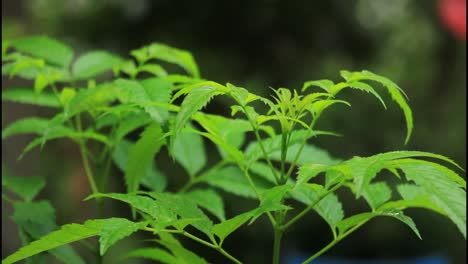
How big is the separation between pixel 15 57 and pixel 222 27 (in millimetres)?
2504

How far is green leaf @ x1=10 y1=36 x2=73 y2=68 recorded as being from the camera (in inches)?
39.4

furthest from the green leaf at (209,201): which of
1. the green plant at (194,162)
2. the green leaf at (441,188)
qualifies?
the green leaf at (441,188)

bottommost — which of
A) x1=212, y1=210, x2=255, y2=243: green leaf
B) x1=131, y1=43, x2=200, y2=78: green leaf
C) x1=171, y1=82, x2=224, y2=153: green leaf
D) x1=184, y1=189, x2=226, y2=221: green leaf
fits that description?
x1=212, y1=210, x2=255, y2=243: green leaf

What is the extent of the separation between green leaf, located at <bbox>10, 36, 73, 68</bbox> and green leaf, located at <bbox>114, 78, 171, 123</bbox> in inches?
10.8

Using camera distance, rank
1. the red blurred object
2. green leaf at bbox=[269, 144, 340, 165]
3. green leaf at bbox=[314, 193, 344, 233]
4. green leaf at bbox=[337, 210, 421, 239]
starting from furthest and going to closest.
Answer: the red blurred object → green leaf at bbox=[269, 144, 340, 165] → green leaf at bbox=[314, 193, 344, 233] → green leaf at bbox=[337, 210, 421, 239]

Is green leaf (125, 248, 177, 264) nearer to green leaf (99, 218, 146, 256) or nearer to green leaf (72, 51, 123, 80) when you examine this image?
green leaf (99, 218, 146, 256)

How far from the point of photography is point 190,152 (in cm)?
101

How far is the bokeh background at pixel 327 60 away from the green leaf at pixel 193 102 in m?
2.28

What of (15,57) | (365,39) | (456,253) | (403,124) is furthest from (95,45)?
(15,57)

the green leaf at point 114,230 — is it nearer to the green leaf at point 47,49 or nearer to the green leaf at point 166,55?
the green leaf at point 166,55

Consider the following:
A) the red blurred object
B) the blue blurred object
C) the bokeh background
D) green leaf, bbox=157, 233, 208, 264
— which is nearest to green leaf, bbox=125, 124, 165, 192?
green leaf, bbox=157, 233, 208, 264

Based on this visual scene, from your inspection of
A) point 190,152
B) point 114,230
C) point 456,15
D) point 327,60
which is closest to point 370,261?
point 327,60

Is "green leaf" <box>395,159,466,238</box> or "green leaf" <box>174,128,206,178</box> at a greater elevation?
"green leaf" <box>174,128,206,178</box>

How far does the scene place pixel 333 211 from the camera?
0.73 m
